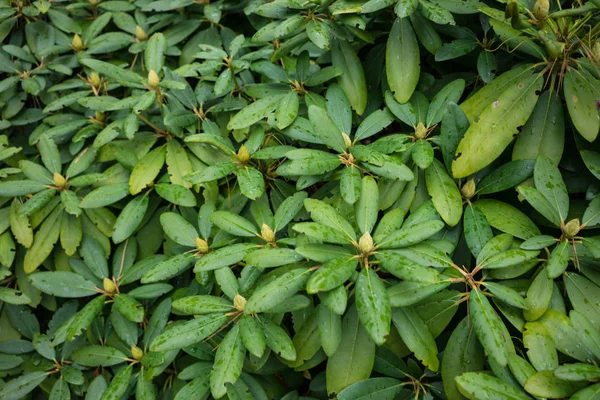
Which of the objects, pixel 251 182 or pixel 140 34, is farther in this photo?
pixel 140 34

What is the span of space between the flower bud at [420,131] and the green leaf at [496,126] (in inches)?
5.0

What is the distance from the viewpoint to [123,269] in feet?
5.35

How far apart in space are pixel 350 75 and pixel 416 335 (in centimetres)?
85

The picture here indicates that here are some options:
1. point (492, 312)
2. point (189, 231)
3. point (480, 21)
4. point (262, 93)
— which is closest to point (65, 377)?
point (189, 231)

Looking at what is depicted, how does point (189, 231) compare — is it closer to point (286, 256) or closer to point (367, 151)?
point (286, 256)

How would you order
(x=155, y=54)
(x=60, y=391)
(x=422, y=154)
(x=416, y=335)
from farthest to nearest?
(x=155, y=54), (x=60, y=391), (x=422, y=154), (x=416, y=335)

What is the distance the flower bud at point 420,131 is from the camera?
4.58 feet

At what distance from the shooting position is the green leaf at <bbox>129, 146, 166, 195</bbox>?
1616 millimetres

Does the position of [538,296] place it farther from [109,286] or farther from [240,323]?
[109,286]

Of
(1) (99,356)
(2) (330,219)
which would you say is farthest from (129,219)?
(2) (330,219)

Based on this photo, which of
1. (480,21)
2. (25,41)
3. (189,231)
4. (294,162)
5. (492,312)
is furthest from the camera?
(25,41)

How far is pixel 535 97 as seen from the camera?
1337 mm

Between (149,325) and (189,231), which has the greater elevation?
(189,231)

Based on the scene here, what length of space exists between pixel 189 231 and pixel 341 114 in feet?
1.93
